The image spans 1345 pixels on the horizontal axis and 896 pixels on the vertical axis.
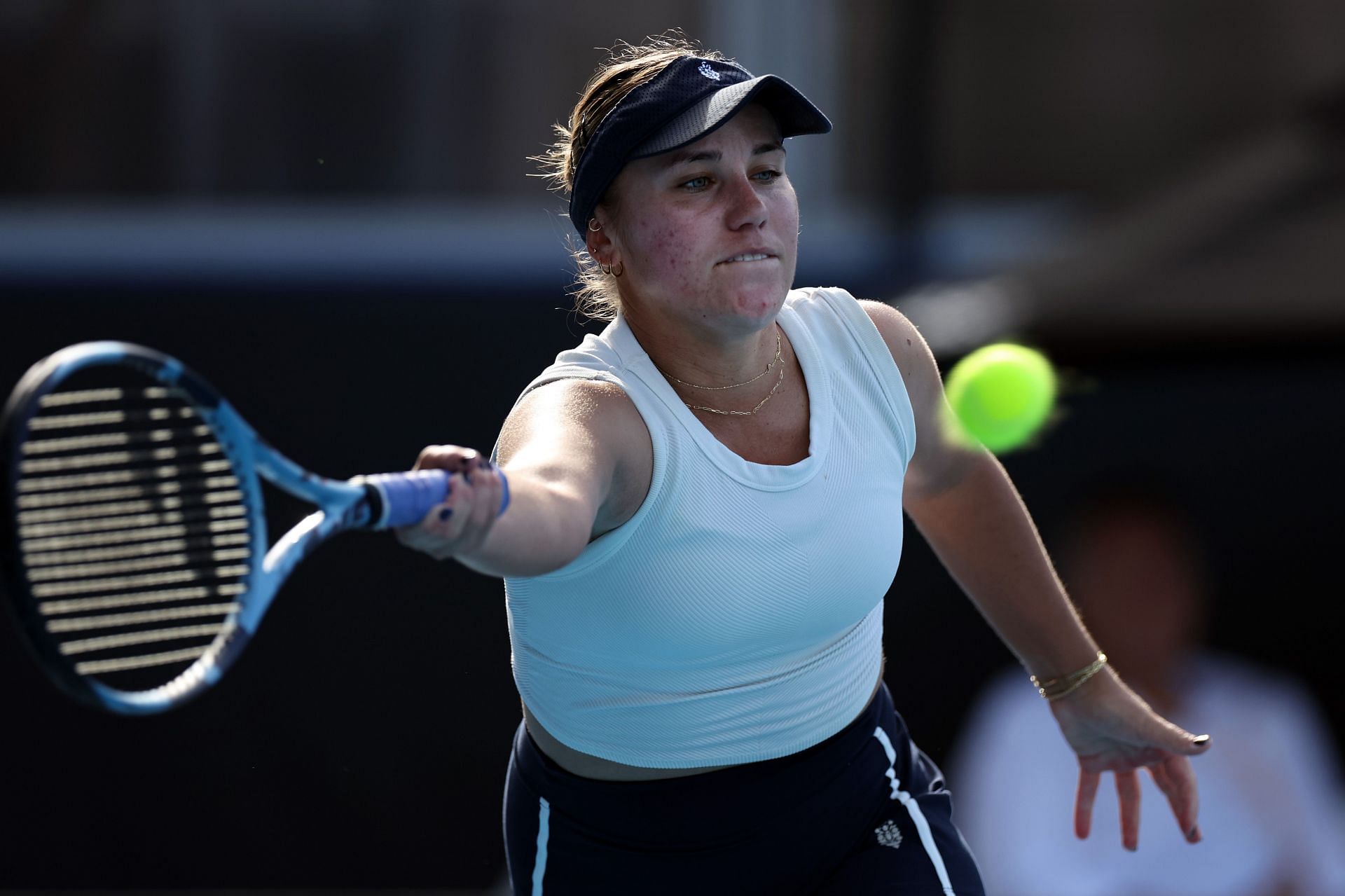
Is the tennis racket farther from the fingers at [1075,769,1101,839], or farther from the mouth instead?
the fingers at [1075,769,1101,839]

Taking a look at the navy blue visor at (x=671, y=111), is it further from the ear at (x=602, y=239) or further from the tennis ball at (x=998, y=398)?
the tennis ball at (x=998, y=398)

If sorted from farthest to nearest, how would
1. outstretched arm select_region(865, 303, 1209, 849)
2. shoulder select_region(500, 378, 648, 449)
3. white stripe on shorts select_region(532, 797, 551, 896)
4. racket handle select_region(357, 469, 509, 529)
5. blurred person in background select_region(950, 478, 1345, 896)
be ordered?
blurred person in background select_region(950, 478, 1345, 896)
outstretched arm select_region(865, 303, 1209, 849)
white stripe on shorts select_region(532, 797, 551, 896)
shoulder select_region(500, 378, 648, 449)
racket handle select_region(357, 469, 509, 529)

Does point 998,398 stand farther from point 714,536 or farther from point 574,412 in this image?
point 574,412

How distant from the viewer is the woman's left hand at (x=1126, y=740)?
2.54 metres

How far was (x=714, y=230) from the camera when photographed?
2053 mm

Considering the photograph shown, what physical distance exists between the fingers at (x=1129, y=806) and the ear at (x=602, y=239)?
1.24 meters

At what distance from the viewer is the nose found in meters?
2.04

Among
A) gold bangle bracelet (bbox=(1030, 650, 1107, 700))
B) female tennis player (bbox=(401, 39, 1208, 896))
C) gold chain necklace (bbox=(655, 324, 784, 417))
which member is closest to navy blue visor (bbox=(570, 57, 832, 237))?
female tennis player (bbox=(401, 39, 1208, 896))

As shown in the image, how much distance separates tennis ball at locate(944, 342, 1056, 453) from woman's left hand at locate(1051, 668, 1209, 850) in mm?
446

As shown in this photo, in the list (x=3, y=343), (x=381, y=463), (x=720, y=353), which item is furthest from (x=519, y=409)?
(x=3, y=343)

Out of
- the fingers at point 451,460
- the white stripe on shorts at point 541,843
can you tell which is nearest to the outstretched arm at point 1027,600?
the white stripe on shorts at point 541,843

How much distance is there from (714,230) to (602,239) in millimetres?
213

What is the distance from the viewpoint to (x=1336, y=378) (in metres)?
5.02

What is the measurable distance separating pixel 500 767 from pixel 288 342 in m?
1.49
